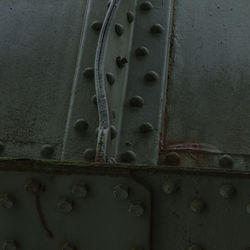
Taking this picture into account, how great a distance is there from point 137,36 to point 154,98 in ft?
1.15

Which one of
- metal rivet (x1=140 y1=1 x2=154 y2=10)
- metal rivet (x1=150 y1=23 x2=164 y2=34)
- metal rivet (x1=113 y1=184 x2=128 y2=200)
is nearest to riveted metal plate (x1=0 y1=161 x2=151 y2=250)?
metal rivet (x1=113 y1=184 x2=128 y2=200)

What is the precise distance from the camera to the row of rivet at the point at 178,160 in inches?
61.6

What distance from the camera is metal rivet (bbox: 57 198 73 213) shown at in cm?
119

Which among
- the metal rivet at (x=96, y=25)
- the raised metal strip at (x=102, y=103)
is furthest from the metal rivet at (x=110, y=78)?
the metal rivet at (x=96, y=25)

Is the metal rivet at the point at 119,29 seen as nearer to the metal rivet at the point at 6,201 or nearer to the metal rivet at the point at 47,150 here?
the metal rivet at the point at 47,150

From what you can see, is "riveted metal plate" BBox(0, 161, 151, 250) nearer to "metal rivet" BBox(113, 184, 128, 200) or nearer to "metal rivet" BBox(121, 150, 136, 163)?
"metal rivet" BBox(113, 184, 128, 200)

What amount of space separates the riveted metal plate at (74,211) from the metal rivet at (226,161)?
19.8 inches

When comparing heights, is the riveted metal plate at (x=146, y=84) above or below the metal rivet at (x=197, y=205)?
above

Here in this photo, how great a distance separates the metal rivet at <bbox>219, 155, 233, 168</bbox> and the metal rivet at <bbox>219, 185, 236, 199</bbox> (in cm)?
45

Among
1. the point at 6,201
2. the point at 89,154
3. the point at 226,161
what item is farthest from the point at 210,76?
the point at 6,201

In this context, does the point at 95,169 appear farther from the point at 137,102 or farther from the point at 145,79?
the point at 145,79

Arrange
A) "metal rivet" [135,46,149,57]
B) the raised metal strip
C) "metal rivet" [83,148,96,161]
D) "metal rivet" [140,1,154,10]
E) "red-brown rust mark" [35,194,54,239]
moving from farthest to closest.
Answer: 1. "metal rivet" [140,1,154,10]
2. "metal rivet" [135,46,149,57]
3. "metal rivet" [83,148,96,161]
4. the raised metal strip
5. "red-brown rust mark" [35,194,54,239]

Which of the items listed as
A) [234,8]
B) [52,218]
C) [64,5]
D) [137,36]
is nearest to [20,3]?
[64,5]

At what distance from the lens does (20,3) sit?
216 cm
